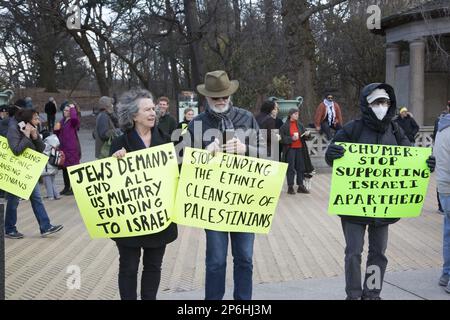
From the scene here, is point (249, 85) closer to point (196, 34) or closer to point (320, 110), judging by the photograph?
point (196, 34)

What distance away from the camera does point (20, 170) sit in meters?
7.58

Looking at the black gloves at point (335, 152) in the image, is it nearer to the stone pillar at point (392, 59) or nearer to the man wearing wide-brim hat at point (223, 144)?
the man wearing wide-brim hat at point (223, 144)

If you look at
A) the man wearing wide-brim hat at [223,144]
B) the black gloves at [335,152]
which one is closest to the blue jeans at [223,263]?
the man wearing wide-brim hat at [223,144]

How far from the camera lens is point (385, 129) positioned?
5.22 m

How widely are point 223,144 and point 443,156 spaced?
2149 millimetres

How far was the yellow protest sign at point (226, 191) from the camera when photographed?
4.80m

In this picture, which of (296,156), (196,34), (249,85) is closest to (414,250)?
(296,156)

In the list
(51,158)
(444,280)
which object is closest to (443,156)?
(444,280)

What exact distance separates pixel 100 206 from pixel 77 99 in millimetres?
43356

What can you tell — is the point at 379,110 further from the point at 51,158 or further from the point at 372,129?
the point at 51,158

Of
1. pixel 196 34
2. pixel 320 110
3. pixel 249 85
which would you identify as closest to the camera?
pixel 320 110

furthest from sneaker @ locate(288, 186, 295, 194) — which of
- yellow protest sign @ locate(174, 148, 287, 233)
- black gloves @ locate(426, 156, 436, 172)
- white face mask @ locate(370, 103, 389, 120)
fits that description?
yellow protest sign @ locate(174, 148, 287, 233)

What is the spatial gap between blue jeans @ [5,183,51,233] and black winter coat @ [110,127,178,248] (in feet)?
12.5

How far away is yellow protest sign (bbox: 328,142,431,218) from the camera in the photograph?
17.0 feet
